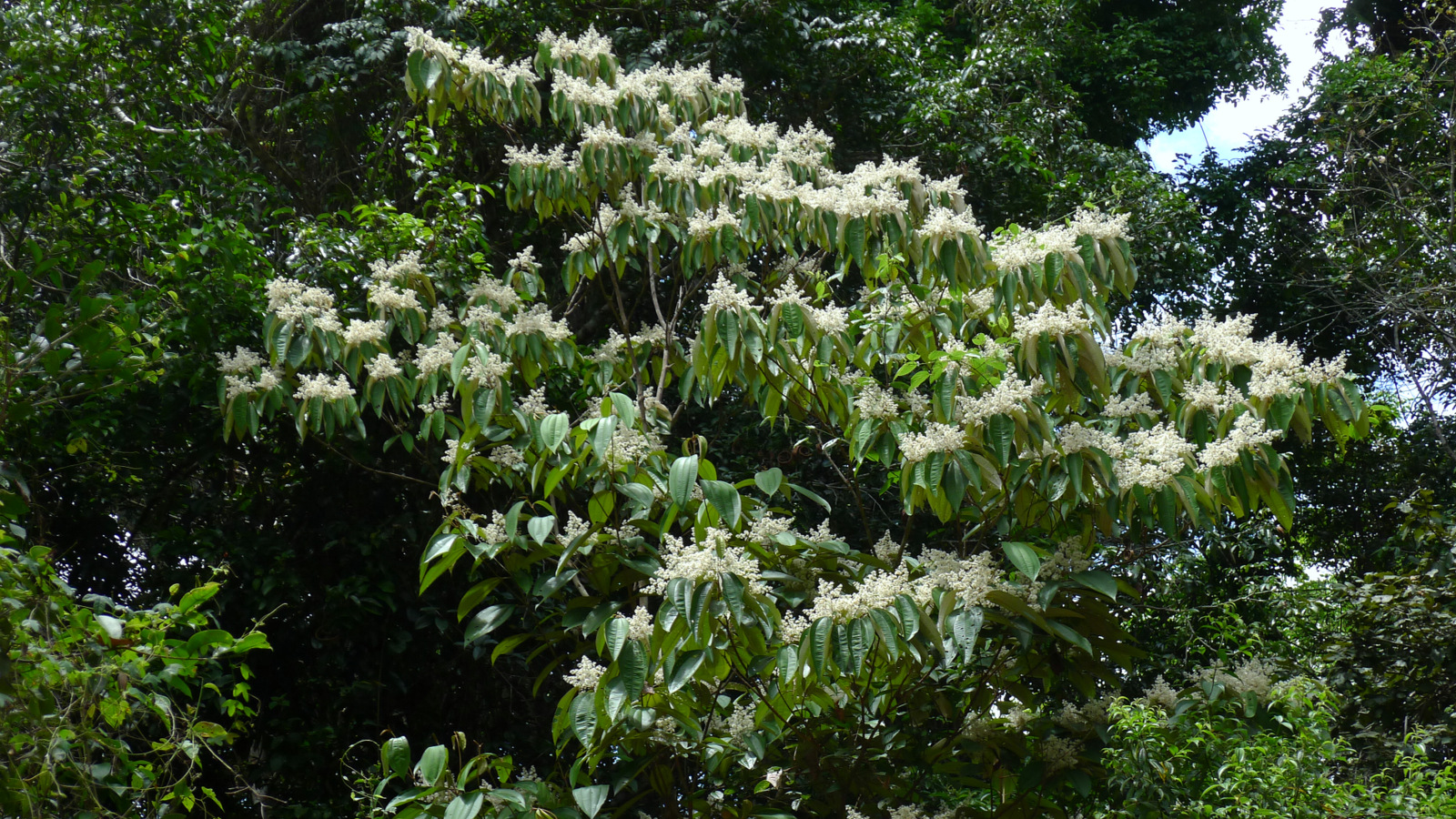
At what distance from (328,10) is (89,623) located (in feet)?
17.9

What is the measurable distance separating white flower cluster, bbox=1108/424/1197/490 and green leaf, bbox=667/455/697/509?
3.32 feet

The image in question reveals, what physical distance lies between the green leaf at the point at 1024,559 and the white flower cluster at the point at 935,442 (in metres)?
0.27

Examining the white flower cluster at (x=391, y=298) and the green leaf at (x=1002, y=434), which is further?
the white flower cluster at (x=391, y=298)

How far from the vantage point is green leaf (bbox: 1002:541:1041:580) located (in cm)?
265

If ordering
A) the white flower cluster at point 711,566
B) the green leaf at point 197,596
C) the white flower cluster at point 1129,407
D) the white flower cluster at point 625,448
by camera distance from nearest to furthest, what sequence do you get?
the green leaf at point 197,596 → the white flower cluster at point 711,566 → the white flower cluster at point 625,448 → the white flower cluster at point 1129,407

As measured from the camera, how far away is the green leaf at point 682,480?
2.77 meters

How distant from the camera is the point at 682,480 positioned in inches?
110

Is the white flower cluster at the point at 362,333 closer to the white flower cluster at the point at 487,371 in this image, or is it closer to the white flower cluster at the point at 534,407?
the white flower cluster at the point at 487,371

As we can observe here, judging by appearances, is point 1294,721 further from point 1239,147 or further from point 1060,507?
point 1239,147

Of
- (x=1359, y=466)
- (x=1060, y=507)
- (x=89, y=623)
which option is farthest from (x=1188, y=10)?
(x=89, y=623)

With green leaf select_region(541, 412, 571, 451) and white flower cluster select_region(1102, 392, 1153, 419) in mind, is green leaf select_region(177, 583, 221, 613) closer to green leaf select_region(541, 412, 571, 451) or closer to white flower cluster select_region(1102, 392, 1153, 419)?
green leaf select_region(541, 412, 571, 451)

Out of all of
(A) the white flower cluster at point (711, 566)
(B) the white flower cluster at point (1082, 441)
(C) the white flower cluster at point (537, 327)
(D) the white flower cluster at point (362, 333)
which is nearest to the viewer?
(A) the white flower cluster at point (711, 566)

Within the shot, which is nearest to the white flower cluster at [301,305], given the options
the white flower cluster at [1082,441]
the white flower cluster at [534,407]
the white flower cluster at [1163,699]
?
the white flower cluster at [534,407]

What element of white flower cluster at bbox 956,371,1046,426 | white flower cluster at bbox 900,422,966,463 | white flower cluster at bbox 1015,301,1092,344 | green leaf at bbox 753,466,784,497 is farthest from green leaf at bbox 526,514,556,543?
white flower cluster at bbox 1015,301,1092,344
